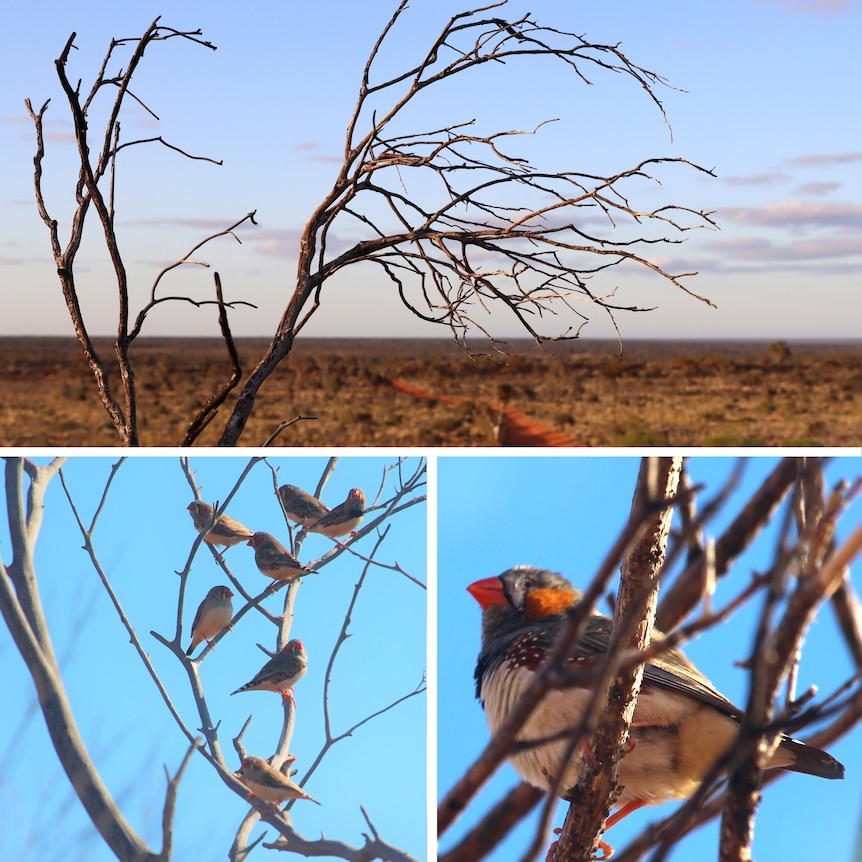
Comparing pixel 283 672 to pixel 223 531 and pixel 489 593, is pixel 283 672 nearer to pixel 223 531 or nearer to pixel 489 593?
pixel 223 531

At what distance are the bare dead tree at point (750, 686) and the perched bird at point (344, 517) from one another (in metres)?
0.78

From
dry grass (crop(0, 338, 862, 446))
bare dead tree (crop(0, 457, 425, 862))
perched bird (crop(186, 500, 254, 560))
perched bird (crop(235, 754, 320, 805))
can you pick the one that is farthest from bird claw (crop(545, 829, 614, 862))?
dry grass (crop(0, 338, 862, 446))

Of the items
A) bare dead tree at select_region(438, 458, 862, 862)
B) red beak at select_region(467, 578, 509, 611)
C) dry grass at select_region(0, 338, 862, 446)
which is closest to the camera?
bare dead tree at select_region(438, 458, 862, 862)

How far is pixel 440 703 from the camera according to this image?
3.18m

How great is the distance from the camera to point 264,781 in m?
3.21

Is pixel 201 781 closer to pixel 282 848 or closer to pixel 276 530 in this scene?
pixel 282 848

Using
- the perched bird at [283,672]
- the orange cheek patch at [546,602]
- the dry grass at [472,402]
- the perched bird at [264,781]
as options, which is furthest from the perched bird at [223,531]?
the dry grass at [472,402]

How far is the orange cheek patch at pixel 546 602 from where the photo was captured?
9.87 ft

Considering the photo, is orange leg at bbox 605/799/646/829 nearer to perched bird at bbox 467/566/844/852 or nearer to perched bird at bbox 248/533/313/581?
perched bird at bbox 467/566/844/852

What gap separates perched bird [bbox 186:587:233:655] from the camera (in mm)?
3217

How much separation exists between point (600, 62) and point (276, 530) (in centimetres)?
225

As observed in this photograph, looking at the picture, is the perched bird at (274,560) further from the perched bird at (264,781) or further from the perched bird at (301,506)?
the perched bird at (264,781)

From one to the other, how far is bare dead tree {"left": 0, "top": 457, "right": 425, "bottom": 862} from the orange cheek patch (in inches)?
14.3

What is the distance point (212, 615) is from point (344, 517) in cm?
50
